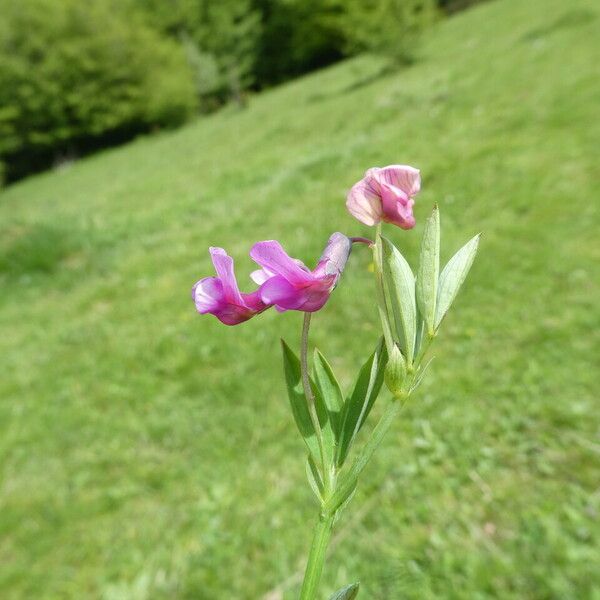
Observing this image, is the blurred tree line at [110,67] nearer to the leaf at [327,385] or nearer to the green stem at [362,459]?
the leaf at [327,385]

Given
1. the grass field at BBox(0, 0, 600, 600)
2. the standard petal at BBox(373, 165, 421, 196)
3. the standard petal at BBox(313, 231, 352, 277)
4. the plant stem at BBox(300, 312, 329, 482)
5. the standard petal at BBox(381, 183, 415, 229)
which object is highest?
the standard petal at BBox(373, 165, 421, 196)

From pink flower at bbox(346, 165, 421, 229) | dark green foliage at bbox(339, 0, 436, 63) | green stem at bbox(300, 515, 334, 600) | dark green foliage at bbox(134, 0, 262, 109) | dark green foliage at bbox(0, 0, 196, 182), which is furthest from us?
dark green foliage at bbox(134, 0, 262, 109)

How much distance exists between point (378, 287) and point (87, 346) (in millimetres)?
4337

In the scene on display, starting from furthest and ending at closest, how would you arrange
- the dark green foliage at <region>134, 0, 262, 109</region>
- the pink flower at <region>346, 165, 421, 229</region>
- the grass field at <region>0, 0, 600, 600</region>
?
1. the dark green foliage at <region>134, 0, 262, 109</region>
2. the grass field at <region>0, 0, 600, 600</region>
3. the pink flower at <region>346, 165, 421, 229</region>

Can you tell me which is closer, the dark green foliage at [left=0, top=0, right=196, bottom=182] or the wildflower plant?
the wildflower plant

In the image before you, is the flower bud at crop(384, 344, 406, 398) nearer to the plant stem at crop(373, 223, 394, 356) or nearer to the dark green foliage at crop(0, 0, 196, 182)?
the plant stem at crop(373, 223, 394, 356)

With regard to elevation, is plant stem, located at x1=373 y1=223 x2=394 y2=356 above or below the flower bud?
above

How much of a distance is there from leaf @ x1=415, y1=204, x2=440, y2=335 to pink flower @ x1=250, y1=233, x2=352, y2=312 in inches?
3.4

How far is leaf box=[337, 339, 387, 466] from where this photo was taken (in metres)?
0.55

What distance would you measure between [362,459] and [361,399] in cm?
9

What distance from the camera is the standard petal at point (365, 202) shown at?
54cm

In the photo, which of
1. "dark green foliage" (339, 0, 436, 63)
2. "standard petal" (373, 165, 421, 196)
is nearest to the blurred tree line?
"dark green foliage" (339, 0, 436, 63)

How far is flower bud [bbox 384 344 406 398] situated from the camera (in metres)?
0.51

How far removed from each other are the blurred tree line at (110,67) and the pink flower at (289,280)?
2497 cm
